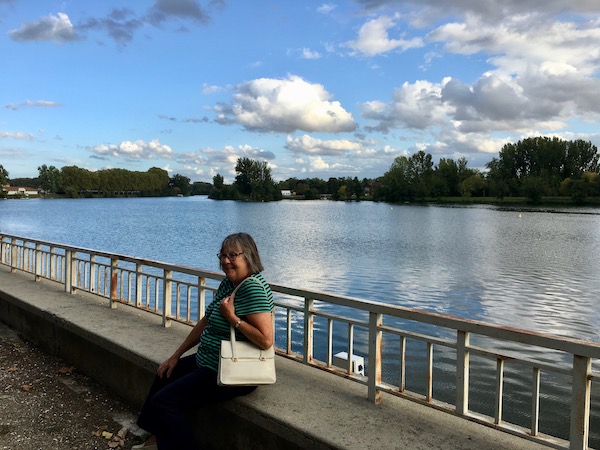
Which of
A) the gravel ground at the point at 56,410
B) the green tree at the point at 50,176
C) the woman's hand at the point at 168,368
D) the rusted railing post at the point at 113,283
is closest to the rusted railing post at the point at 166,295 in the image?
the gravel ground at the point at 56,410

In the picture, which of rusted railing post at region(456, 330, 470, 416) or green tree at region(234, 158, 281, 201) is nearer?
rusted railing post at region(456, 330, 470, 416)

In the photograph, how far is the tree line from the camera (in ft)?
373

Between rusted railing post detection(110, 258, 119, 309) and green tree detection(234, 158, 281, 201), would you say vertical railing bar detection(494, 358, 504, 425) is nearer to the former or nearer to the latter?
rusted railing post detection(110, 258, 119, 309)

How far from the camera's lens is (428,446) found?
3297mm

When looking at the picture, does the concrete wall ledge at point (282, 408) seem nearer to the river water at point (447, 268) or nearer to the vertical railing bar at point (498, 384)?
the vertical railing bar at point (498, 384)

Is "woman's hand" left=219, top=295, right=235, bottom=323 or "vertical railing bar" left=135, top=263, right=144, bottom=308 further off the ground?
"woman's hand" left=219, top=295, right=235, bottom=323

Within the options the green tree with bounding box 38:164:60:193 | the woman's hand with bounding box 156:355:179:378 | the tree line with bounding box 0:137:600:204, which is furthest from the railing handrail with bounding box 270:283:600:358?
the green tree with bounding box 38:164:60:193

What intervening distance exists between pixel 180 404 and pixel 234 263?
1.02 m

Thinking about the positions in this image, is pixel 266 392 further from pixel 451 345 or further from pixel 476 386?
pixel 476 386

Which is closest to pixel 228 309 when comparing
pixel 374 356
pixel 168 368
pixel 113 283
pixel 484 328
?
pixel 168 368

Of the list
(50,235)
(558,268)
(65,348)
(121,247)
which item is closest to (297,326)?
(65,348)

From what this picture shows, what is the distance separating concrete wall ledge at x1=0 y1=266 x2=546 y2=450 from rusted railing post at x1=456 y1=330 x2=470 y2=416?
15cm

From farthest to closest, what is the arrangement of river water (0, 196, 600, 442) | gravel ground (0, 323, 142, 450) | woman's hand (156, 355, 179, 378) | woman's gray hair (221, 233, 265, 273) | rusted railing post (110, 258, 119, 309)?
river water (0, 196, 600, 442) → rusted railing post (110, 258, 119, 309) → gravel ground (0, 323, 142, 450) → woman's hand (156, 355, 179, 378) → woman's gray hair (221, 233, 265, 273)

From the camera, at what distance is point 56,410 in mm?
5004
